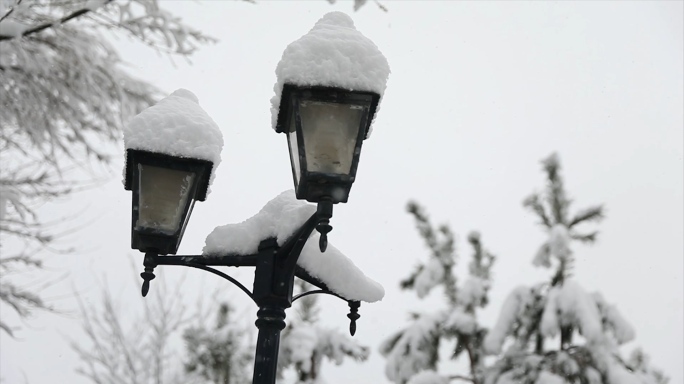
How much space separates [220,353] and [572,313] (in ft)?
33.6

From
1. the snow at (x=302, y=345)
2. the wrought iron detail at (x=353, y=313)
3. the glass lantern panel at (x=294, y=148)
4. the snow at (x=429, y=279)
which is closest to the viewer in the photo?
the glass lantern panel at (x=294, y=148)

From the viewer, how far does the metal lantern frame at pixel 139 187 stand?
2.59 metres

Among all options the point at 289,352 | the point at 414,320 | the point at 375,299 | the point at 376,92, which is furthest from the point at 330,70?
the point at 289,352

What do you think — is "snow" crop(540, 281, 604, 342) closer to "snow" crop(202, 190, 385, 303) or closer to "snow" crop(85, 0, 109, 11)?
"snow" crop(202, 190, 385, 303)

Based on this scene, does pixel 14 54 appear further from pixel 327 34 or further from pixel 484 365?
pixel 484 365

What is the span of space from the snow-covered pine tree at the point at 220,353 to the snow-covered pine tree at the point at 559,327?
27.9 ft

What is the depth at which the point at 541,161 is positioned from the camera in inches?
359

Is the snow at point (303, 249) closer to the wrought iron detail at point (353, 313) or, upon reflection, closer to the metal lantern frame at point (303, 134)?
the wrought iron detail at point (353, 313)

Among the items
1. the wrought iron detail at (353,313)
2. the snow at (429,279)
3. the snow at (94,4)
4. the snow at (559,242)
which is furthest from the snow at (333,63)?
the snow at (429,279)

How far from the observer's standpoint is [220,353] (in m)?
16.0

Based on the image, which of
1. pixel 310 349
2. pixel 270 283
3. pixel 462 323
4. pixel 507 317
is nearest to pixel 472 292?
pixel 462 323

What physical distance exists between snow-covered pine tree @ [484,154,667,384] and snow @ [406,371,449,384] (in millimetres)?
625

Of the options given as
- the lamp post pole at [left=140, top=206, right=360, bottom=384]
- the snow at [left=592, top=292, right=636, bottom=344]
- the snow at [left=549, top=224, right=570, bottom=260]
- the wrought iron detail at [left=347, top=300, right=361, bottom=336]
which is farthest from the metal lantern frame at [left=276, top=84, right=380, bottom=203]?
the snow at [left=592, top=292, right=636, bottom=344]

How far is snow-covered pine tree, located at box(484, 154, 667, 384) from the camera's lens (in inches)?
303
